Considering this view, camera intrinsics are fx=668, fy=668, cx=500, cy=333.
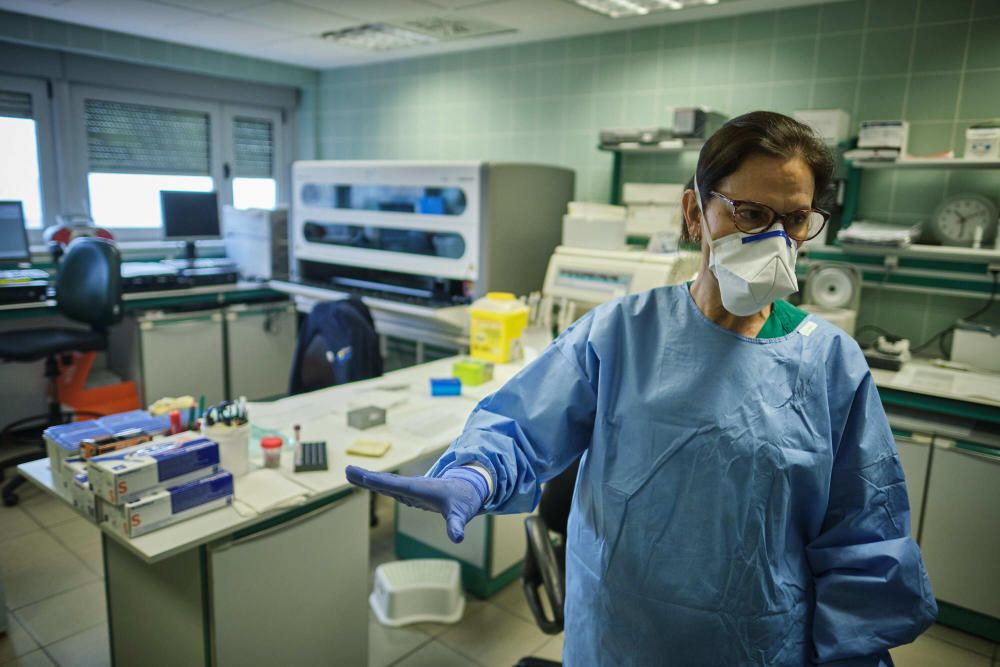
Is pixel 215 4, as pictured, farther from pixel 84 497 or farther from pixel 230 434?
pixel 84 497

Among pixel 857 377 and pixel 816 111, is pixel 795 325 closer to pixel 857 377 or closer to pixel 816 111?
pixel 857 377

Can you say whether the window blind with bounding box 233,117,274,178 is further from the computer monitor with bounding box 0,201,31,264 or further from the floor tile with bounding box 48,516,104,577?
the floor tile with bounding box 48,516,104,577

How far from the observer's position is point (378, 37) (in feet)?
13.9

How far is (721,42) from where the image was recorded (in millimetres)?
3510

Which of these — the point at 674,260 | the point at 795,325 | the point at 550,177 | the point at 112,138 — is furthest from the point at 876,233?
the point at 112,138

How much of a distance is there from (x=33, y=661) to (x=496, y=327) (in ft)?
6.40

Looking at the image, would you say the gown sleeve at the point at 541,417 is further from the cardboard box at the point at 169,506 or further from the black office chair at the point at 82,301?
the black office chair at the point at 82,301

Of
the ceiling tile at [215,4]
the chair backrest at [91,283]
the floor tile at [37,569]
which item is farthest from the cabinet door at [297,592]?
the ceiling tile at [215,4]

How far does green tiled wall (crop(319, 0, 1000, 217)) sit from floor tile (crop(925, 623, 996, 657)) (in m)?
1.74

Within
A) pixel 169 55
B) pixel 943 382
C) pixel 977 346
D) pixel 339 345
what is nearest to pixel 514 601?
pixel 339 345

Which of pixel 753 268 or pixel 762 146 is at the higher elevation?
pixel 762 146

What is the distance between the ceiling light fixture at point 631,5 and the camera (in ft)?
10.7

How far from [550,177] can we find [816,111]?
1378 mm

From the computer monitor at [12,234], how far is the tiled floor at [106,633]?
1.80 meters
